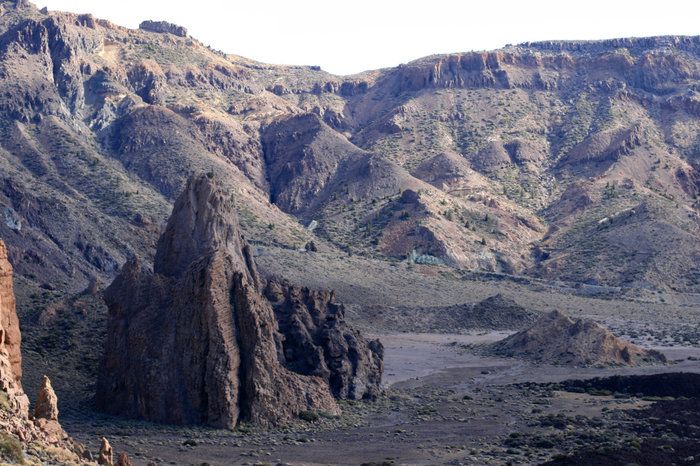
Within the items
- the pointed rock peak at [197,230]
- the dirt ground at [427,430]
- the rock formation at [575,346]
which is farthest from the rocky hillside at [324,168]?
the dirt ground at [427,430]

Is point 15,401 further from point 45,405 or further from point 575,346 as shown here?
point 575,346

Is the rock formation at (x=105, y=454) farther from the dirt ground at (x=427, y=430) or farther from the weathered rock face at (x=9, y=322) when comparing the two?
the dirt ground at (x=427, y=430)

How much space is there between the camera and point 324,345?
48531mm

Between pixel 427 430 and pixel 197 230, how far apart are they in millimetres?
19482

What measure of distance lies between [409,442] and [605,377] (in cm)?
2473

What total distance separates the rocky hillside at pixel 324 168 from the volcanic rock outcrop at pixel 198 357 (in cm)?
4571

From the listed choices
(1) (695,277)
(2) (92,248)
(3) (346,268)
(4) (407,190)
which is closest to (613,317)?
(1) (695,277)

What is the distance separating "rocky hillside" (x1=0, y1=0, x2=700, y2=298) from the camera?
116 meters

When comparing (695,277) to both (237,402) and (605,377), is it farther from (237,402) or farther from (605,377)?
(237,402)

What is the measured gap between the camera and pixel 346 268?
4414 inches

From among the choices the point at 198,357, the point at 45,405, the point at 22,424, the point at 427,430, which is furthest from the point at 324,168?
the point at 22,424

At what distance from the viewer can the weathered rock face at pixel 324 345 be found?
46562 mm

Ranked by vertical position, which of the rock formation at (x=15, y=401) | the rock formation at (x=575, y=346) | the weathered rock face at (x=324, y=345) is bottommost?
the rock formation at (x=575, y=346)

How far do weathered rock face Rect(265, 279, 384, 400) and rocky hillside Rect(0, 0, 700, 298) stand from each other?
133 feet
